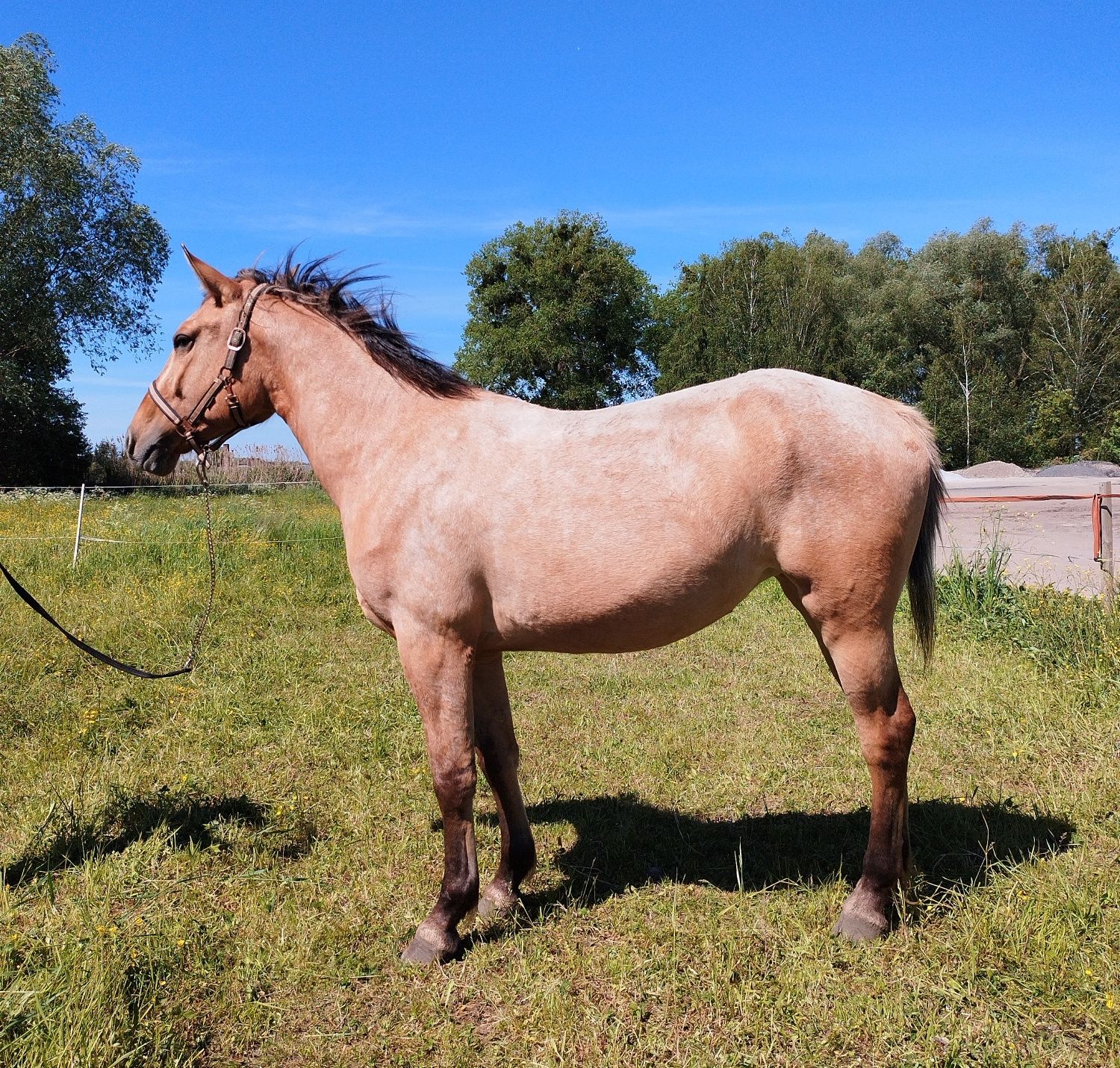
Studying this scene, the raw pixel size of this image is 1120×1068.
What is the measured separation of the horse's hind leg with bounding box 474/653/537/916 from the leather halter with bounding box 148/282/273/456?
1652 mm

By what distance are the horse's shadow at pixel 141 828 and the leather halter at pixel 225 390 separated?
196 cm

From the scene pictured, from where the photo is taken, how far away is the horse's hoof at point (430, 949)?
281cm

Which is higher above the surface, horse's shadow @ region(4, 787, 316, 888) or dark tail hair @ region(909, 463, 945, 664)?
dark tail hair @ region(909, 463, 945, 664)

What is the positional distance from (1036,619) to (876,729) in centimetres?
454

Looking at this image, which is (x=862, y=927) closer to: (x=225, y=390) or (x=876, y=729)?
(x=876, y=729)

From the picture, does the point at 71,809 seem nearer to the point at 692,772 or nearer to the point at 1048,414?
the point at 692,772

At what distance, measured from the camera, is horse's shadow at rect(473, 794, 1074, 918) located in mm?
3271

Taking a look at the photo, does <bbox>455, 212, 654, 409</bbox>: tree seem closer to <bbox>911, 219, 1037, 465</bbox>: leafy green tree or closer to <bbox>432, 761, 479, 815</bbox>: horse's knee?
<bbox>911, 219, 1037, 465</bbox>: leafy green tree

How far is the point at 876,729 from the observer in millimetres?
2816

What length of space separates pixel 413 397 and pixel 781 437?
61.1 inches

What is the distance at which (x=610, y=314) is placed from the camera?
34688 mm

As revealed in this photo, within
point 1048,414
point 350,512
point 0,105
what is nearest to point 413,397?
point 350,512

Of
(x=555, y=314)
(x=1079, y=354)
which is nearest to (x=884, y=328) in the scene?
(x=1079, y=354)

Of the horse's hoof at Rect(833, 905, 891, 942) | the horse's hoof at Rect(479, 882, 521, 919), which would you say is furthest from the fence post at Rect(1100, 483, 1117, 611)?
the horse's hoof at Rect(479, 882, 521, 919)
